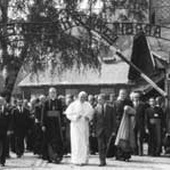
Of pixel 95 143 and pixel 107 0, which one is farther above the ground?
pixel 107 0

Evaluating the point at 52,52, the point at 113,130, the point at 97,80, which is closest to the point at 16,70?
the point at 52,52

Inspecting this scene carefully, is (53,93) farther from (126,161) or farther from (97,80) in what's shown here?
(97,80)

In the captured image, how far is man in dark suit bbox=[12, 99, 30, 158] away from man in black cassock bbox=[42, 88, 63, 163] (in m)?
2.22

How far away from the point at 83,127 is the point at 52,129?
93 cm

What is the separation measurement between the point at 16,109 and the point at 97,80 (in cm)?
2063

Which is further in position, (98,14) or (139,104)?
(98,14)

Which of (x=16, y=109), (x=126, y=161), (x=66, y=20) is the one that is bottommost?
(x=126, y=161)

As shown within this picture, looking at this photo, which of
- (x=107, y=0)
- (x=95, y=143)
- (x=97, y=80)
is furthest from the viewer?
(x=97, y=80)

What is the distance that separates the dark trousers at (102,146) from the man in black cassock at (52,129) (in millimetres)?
1278

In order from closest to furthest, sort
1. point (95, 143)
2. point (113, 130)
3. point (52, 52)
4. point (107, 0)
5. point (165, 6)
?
point (113, 130), point (95, 143), point (52, 52), point (107, 0), point (165, 6)

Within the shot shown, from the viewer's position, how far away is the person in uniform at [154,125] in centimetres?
2284

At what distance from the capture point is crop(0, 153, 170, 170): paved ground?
18.6m

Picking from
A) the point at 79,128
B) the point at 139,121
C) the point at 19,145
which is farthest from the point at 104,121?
the point at 19,145

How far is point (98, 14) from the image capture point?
3012 centimetres
